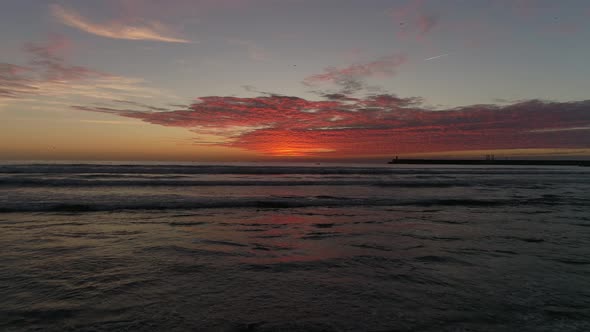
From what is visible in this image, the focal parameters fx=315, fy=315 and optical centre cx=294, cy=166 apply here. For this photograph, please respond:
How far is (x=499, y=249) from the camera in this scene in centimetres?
716

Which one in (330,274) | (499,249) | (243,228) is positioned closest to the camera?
(330,274)

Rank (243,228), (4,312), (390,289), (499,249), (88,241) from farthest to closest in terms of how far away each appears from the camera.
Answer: (243,228) < (88,241) < (499,249) < (390,289) < (4,312)

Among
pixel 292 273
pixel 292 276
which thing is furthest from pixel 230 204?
pixel 292 276

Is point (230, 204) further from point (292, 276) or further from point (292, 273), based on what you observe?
point (292, 276)

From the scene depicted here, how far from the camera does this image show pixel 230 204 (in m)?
14.8

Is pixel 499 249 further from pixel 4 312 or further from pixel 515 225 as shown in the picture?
pixel 4 312

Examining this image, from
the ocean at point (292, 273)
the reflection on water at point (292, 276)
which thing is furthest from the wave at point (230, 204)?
the reflection on water at point (292, 276)

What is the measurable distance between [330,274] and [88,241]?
6.10m

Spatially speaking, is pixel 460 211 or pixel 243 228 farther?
pixel 460 211

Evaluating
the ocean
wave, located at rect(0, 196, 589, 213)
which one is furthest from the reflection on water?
wave, located at rect(0, 196, 589, 213)

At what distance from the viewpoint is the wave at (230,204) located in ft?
42.4

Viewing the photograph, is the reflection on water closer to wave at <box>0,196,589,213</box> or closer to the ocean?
the ocean

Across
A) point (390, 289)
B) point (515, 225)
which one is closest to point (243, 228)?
point (390, 289)

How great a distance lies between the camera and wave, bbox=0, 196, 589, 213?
508 inches
